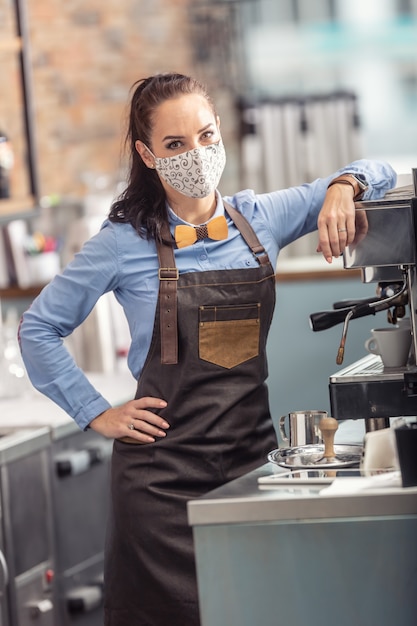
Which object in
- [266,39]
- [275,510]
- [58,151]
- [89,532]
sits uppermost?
[266,39]

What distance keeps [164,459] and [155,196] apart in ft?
1.86

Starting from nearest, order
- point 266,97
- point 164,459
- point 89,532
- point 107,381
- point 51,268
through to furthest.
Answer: point 164,459 → point 89,532 → point 107,381 → point 51,268 → point 266,97

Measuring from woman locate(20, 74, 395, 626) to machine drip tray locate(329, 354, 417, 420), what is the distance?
0.36 m

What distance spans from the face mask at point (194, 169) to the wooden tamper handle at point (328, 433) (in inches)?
23.4

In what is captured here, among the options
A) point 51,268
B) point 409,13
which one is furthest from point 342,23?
point 51,268

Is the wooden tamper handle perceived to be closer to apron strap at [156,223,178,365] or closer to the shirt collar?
apron strap at [156,223,178,365]

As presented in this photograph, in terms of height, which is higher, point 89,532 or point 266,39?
point 266,39

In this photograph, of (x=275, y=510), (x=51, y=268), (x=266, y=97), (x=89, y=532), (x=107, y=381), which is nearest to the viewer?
(x=275, y=510)

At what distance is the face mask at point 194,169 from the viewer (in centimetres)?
249

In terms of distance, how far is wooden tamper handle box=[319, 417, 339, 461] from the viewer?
7.13ft

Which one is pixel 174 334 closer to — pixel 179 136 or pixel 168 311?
pixel 168 311

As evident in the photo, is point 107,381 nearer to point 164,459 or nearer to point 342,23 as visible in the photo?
point 164,459

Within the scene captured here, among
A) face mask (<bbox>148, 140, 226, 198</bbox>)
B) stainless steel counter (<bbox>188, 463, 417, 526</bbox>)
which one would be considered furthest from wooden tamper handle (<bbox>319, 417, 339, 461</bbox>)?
face mask (<bbox>148, 140, 226, 198</bbox>)

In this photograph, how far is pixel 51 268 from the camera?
4.73 metres
